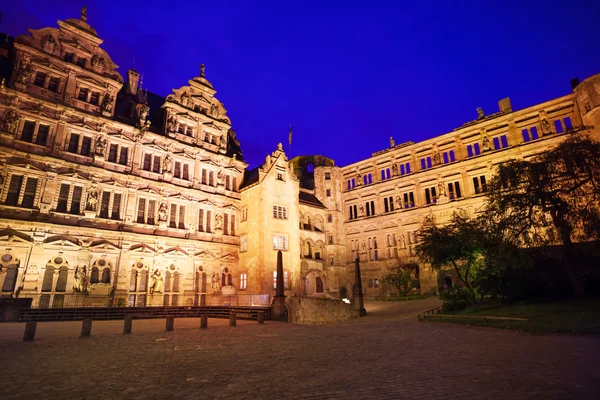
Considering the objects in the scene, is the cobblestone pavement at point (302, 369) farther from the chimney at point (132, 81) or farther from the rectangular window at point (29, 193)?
the chimney at point (132, 81)

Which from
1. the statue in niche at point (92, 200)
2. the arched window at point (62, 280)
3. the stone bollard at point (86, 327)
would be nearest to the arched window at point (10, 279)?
the arched window at point (62, 280)

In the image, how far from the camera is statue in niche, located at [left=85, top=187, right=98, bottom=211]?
28.2 metres

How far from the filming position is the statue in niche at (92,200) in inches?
1110

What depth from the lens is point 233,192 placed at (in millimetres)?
39188

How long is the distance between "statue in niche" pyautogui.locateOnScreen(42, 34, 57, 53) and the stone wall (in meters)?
29.7

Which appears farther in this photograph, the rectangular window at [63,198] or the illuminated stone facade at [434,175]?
the illuminated stone facade at [434,175]

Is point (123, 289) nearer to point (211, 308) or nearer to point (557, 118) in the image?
point (211, 308)

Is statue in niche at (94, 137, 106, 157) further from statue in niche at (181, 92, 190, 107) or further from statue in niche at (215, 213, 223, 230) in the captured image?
statue in niche at (215, 213, 223, 230)

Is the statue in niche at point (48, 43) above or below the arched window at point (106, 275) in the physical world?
above

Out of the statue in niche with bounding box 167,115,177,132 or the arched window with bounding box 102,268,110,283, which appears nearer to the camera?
the arched window with bounding box 102,268,110,283

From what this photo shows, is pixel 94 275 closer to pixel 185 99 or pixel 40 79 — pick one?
pixel 40 79

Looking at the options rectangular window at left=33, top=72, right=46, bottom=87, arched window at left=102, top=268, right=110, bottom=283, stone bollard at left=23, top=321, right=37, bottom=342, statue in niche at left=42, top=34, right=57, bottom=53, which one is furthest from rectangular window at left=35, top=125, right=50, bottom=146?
stone bollard at left=23, top=321, right=37, bottom=342

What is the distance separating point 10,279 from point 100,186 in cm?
944

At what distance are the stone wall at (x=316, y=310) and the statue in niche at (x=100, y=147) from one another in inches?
848
